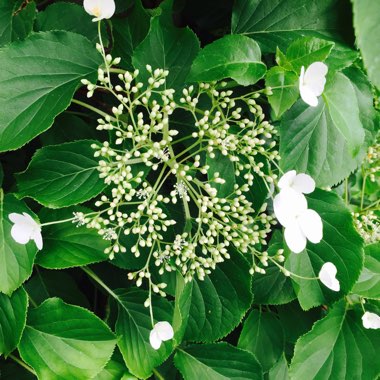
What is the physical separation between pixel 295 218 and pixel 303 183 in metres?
0.06

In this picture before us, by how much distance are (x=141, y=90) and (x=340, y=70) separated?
0.37 m

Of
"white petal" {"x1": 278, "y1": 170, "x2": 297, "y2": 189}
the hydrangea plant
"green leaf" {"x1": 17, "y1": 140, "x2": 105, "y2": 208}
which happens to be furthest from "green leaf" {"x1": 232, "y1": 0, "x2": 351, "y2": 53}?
"green leaf" {"x1": 17, "y1": 140, "x2": 105, "y2": 208}

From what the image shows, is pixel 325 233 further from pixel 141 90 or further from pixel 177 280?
pixel 141 90

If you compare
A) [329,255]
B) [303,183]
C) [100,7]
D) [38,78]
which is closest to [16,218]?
[38,78]

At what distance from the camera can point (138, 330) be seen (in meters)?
1.01

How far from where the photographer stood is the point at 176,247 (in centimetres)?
82

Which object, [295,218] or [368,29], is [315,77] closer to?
[368,29]

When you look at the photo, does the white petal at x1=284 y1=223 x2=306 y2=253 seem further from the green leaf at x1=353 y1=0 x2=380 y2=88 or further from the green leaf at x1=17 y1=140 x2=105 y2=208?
the green leaf at x1=17 y1=140 x2=105 y2=208

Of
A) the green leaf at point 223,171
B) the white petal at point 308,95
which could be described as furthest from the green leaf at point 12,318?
the white petal at point 308,95

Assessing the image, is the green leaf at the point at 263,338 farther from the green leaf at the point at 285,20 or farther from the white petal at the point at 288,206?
the green leaf at the point at 285,20

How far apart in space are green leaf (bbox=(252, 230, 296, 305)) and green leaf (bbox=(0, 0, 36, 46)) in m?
0.67

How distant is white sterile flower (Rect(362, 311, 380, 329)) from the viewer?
98 cm

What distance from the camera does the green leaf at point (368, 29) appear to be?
0.65 meters

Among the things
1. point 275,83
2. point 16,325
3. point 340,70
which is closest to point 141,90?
point 275,83
